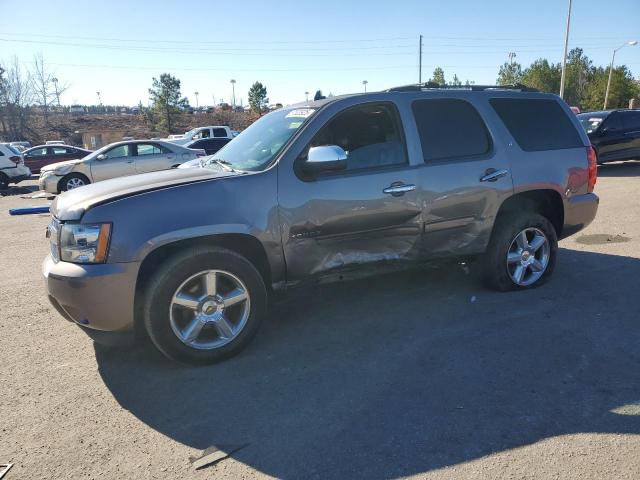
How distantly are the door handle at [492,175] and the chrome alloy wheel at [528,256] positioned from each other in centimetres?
62

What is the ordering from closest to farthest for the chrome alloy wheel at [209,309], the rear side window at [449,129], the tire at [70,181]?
the chrome alloy wheel at [209,309], the rear side window at [449,129], the tire at [70,181]

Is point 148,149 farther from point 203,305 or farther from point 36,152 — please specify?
point 203,305

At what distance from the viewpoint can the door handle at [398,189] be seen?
13.0 ft

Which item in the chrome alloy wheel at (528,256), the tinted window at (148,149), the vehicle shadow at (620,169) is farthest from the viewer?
the tinted window at (148,149)

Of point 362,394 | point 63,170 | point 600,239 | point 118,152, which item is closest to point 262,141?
point 362,394

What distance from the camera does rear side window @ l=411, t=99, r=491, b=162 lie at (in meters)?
4.25

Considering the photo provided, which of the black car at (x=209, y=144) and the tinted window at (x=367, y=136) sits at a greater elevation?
the tinted window at (x=367, y=136)

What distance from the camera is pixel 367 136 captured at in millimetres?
4102

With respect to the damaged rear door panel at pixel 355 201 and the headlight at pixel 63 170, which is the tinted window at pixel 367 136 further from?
the headlight at pixel 63 170

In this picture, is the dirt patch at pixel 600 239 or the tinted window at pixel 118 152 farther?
the tinted window at pixel 118 152

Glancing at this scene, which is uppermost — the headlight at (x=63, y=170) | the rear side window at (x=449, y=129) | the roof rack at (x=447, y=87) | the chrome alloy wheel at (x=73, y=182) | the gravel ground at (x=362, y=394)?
the roof rack at (x=447, y=87)

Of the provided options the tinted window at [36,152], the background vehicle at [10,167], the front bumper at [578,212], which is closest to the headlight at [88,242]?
the front bumper at [578,212]

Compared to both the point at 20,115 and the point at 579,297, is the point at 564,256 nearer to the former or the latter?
the point at 579,297

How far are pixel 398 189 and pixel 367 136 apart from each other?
524 millimetres
